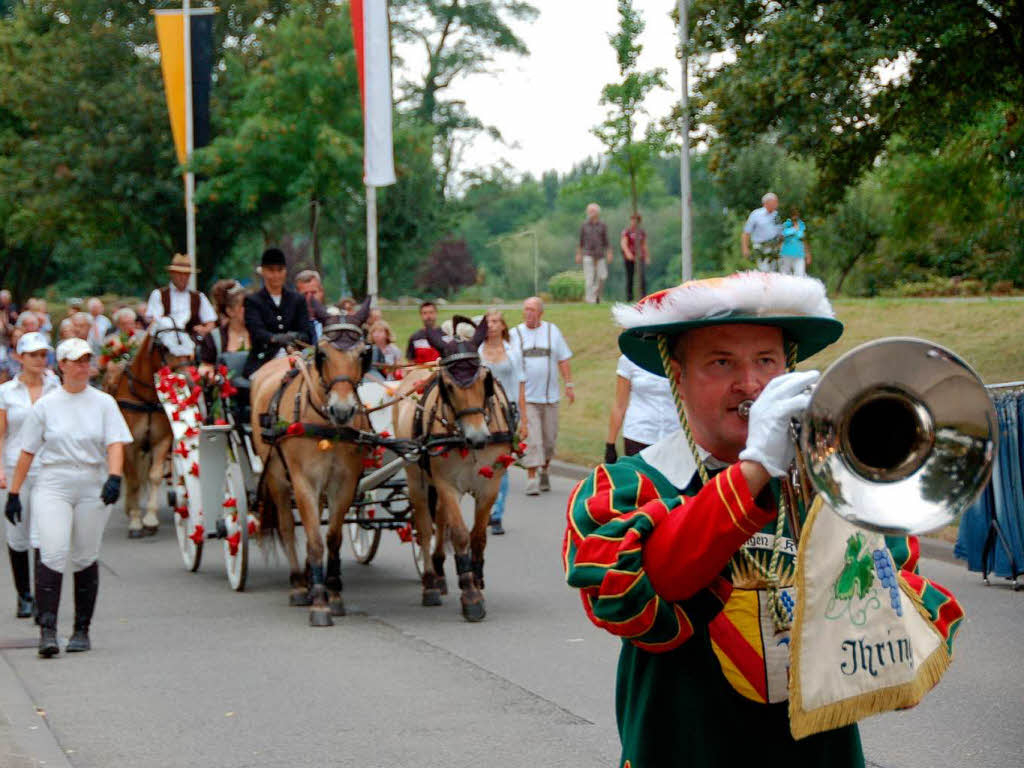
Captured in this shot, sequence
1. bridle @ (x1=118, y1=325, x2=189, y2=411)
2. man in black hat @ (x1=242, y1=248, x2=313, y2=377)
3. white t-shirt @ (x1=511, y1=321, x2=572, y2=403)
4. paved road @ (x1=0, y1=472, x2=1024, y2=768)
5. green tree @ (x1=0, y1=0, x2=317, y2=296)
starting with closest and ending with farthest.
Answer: paved road @ (x1=0, y1=472, x2=1024, y2=768)
man in black hat @ (x1=242, y1=248, x2=313, y2=377)
bridle @ (x1=118, y1=325, x2=189, y2=411)
white t-shirt @ (x1=511, y1=321, x2=572, y2=403)
green tree @ (x1=0, y1=0, x2=317, y2=296)

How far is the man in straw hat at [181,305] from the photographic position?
49.9ft

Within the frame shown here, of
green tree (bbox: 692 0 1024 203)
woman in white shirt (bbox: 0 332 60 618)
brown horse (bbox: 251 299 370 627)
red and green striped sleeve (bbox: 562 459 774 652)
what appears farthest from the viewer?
green tree (bbox: 692 0 1024 203)

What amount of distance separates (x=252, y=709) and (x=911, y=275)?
31.6 meters

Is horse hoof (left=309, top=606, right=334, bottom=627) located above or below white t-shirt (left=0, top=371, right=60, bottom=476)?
below

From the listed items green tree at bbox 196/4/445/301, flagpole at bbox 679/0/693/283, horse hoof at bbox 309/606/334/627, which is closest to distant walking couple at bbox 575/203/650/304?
green tree at bbox 196/4/445/301

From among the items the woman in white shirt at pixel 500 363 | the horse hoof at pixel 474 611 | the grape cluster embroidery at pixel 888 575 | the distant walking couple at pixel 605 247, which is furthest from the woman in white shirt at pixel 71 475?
the distant walking couple at pixel 605 247

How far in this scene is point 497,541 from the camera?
44.8 feet

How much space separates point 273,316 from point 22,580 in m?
2.92

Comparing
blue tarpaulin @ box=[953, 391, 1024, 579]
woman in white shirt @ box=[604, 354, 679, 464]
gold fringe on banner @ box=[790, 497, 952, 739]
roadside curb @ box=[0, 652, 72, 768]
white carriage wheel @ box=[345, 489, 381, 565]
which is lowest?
white carriage wheel @ box=[345, 489, 381, 565]

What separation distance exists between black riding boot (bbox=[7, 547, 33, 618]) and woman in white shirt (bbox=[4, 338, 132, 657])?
1.35 meters

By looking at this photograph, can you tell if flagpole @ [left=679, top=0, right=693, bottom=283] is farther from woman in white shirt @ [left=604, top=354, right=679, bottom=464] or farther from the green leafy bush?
the green leafy bush

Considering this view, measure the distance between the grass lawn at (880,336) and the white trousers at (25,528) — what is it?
1019 cm

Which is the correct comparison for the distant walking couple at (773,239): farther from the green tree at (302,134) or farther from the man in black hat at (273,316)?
the green tree at (302,134)

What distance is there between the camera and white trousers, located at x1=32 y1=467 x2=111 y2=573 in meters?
8.74
